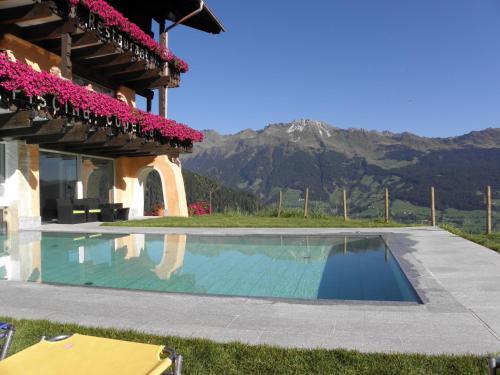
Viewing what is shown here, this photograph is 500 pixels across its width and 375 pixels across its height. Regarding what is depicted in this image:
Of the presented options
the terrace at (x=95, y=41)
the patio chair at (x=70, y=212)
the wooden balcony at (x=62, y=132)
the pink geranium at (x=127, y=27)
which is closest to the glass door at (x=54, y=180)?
the wooden balcony at (x=62, y=132)

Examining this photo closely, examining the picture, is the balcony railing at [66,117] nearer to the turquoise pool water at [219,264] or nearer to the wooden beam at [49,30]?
the wooden beam at [49,30]

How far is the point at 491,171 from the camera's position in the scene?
7470 inches

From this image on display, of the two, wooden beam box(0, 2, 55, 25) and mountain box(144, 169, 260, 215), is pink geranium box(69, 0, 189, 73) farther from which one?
mountain box(144, 169, 260, 215)

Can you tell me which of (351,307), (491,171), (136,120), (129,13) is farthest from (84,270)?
(491,171)

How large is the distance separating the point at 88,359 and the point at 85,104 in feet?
35.5

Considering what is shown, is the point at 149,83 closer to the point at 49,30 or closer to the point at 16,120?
the point at 49,30

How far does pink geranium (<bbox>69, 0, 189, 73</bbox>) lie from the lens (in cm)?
1354

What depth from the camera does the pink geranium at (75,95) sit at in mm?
9641

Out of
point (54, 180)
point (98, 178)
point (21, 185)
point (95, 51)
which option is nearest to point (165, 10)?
point (95, 51)

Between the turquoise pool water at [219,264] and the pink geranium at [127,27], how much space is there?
6.99m

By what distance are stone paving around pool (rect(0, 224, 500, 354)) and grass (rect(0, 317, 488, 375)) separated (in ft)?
0.55

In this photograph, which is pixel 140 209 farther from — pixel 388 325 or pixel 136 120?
pixel 388 325

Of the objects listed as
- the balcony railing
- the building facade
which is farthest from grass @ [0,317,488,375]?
the building facade

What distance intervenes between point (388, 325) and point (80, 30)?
1278 cm
